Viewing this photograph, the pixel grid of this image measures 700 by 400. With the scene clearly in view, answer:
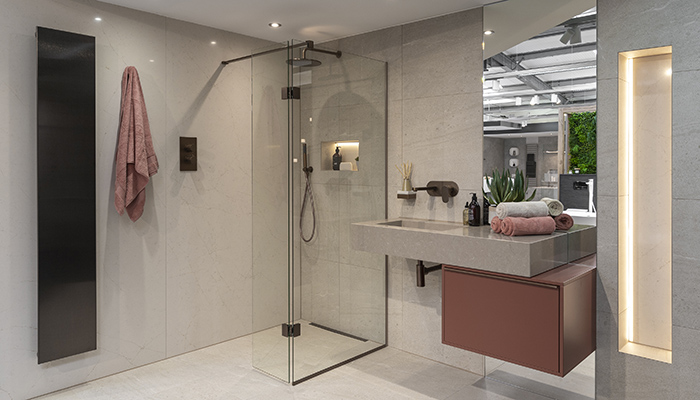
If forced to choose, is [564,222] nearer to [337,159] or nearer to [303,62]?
[337,159]

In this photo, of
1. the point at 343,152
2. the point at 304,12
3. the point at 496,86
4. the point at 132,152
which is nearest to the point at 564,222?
the point at 496,86

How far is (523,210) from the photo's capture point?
2736 millimetres

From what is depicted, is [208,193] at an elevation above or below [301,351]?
above

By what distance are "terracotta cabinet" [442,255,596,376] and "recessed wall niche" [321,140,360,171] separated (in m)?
1.03

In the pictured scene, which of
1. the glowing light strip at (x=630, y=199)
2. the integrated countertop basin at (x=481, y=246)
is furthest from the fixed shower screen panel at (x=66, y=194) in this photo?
the glowing light strip at (x=630, y=199)

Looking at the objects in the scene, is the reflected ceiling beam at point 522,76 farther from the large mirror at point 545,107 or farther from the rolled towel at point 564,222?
the rolled towel at point 564,222

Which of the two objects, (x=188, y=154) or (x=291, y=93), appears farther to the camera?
(x=188, y=154)

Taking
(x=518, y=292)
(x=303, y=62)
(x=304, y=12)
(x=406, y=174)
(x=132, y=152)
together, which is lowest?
(x=518, y=292)

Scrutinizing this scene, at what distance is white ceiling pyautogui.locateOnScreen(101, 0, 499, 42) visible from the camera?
315 centimetres

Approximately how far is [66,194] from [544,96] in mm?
2974

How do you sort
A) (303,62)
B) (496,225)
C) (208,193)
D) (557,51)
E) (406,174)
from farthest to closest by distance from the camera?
1. (208,193)
2. (406,174)
3. (303,62)
4. (557,51)
5. (496,225)

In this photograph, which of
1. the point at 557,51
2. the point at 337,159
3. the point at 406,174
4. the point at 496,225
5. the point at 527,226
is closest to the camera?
the point at 527,226

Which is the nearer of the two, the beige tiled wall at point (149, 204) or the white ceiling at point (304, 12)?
the beige tiled wall at point (149, 204)

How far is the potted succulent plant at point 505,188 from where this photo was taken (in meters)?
3.01
